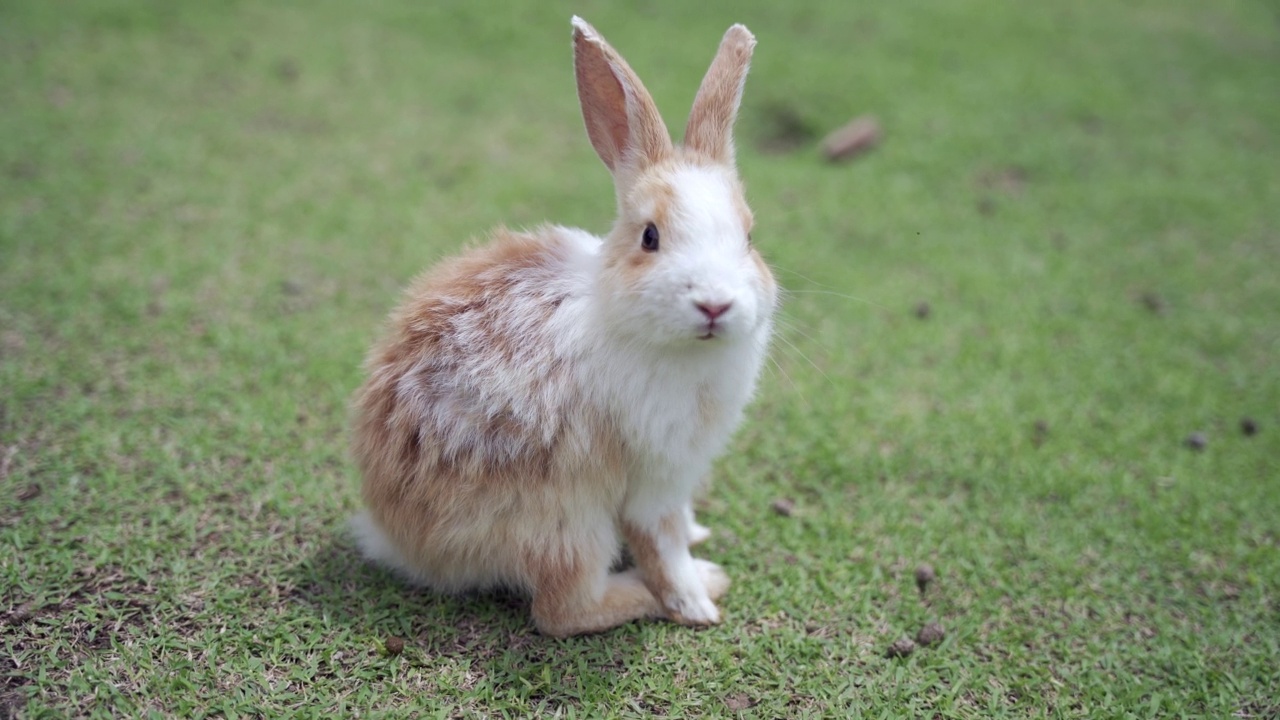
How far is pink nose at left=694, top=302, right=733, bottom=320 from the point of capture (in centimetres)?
212

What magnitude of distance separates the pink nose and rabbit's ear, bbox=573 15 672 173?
0.52 m

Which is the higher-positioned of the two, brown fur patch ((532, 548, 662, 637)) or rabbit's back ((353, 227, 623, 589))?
rabbit's back ((353, 227, 623, 589))

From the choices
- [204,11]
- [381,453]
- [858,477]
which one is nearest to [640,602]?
[381,453]

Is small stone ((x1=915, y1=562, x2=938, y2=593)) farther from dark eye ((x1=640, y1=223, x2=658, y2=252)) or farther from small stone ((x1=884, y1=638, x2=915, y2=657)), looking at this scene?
dark eye ((x1=640, y1=223, x2=658, y2=252))

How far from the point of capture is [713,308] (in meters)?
2.12

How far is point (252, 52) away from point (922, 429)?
5010 mm

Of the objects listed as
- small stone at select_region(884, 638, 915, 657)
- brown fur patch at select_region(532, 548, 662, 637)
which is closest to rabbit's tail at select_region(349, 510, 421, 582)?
brown fur patch at select_region(532, 548, 662, 637)

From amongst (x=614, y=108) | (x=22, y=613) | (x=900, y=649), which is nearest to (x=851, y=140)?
(x=614, y=108)

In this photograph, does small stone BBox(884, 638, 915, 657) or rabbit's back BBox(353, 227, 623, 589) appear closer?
rabbit's back BBox(353, 227, 623, 589)

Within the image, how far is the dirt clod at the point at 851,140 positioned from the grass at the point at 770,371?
4.1 inches

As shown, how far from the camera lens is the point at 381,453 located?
2.47 metres

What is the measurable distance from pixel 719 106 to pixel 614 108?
0.30 metres

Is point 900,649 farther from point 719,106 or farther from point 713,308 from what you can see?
point 719,106

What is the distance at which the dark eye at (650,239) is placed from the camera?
7.43 ft
